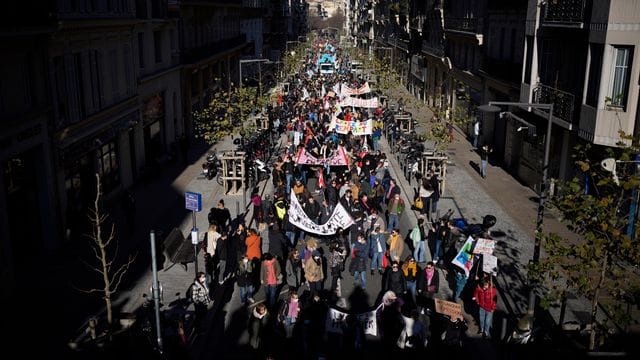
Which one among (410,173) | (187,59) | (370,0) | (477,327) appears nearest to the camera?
Result: (477,327)

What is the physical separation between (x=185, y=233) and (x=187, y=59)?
21772 millimetres

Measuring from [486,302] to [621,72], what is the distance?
37.2ft

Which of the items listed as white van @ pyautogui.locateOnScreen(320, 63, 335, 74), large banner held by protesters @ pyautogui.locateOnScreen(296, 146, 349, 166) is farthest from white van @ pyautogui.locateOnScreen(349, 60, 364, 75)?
large banner held by protesters @ pyautogui.locateOnScreen(296, 146, 349, 166)

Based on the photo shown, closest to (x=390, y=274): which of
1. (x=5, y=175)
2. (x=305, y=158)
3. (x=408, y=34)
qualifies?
(x=5, y=175)

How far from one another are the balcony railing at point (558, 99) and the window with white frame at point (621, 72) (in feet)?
8.30

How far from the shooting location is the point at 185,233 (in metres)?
23.7

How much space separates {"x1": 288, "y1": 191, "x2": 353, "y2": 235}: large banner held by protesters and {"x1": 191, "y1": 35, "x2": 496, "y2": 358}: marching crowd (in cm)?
5

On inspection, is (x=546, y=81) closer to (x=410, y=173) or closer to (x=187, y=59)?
(x=410, y=173)

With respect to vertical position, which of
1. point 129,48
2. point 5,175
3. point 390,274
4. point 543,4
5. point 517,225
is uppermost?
point 543,4

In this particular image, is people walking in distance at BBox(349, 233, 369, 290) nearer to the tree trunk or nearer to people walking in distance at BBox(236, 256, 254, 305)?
people walking in distance at BBox(236, 256, 254, 305)

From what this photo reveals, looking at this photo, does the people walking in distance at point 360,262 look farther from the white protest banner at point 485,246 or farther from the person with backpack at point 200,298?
the person with backpack at point 200,298

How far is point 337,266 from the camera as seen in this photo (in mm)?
17703

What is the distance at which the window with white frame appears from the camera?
22047 mm

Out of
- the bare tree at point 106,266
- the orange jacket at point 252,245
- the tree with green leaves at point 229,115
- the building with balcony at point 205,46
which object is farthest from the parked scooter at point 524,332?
the building with balcony at point 205,46
